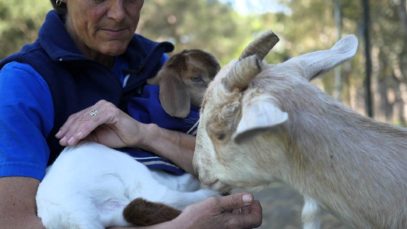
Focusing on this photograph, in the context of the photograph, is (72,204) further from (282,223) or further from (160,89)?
(282,223)

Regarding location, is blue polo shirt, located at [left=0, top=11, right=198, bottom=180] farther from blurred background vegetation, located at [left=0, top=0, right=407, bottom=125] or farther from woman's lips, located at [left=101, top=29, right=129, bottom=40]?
blurred background vegetation, located at [left=0, top=0, right=407, bottom=125]

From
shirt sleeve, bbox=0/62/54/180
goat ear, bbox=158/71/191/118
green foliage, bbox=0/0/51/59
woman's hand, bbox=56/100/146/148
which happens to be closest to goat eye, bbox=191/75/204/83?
goat ear, bbox=158/71/191/118

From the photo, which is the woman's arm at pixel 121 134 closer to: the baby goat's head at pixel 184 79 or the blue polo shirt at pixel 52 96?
the blue polo shirt at pixel 52 96

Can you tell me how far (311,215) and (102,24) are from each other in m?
1.69

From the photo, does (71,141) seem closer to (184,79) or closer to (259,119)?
(184,79)

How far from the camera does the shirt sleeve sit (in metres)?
2.91

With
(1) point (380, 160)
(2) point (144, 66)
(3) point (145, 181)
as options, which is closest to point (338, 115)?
(1) point (380, 160)

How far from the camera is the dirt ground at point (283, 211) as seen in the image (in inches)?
331

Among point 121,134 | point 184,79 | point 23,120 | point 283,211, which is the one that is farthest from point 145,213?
point 283,211

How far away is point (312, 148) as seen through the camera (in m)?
2.59

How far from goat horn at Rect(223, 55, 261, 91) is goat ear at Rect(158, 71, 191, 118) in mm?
819

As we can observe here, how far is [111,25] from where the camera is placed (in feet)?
11.5

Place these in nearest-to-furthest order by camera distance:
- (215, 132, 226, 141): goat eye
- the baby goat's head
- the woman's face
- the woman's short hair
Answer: (215, 132, 226, 141): goat eye
the woman's face
the baby goat's head
the woman's short hair

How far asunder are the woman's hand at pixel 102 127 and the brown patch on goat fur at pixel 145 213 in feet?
1.43
